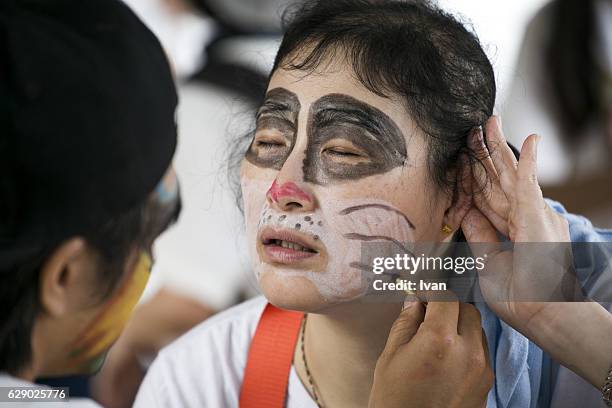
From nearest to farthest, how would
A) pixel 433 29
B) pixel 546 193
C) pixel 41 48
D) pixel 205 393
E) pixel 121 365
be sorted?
pixel 41 48
pixel 433 29
pixel 205 393
pixel 546 193
pixel 121 365

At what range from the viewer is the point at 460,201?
1067 mm

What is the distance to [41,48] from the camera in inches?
32.7

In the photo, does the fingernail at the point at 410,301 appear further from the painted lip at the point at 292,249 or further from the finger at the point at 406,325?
the painted lip at the point at 292,249

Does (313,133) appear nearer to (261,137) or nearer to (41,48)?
(261,137)

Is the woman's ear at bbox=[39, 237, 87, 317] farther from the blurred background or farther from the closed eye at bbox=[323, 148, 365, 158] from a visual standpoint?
the blurred background

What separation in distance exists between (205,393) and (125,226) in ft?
1.07

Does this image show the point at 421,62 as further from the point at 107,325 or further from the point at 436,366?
the point at 107,325

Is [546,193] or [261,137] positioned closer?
[261,137]

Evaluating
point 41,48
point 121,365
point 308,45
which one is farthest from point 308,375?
point 121,365

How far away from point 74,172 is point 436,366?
47cm

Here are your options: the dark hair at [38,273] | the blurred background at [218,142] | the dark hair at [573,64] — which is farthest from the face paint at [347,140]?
the dark hair at [573,64]

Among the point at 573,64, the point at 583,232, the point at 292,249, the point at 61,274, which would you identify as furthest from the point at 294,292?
the point at 573,64

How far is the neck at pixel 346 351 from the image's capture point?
1.08m

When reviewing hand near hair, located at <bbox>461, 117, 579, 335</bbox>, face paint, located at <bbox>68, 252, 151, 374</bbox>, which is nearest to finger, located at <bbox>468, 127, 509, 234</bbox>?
hand near hair, located at <bbox>461, 117, 579, 335</bbox>
